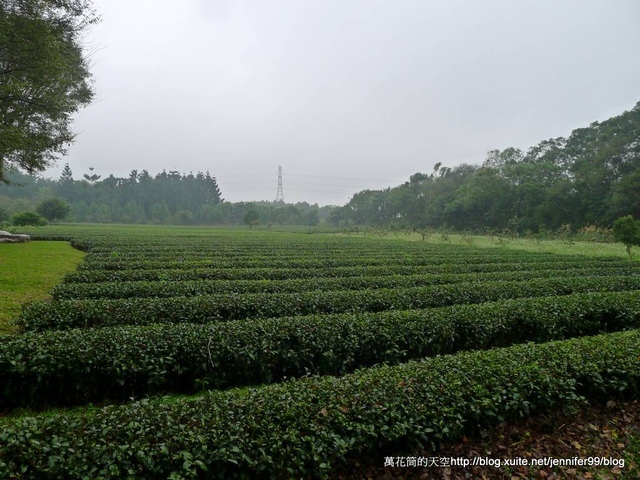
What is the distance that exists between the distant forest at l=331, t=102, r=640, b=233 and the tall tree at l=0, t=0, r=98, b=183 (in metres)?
54.7

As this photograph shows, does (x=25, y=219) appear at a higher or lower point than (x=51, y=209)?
lower

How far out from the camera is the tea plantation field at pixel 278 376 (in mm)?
3434

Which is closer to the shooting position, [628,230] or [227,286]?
[227,286]

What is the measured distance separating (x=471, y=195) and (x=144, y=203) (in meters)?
97.1

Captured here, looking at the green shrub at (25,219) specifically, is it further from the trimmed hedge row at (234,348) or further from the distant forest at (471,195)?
the trimmed hedge row at (234,348)

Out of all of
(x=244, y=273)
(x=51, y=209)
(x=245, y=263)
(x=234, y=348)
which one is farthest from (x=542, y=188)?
(x=51, y=209)

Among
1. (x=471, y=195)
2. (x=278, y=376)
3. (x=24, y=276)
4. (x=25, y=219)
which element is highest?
(x=471, y=195)

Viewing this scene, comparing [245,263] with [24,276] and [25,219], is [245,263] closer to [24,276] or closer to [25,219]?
[24,276]

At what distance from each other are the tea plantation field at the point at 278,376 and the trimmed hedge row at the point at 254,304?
4 centimetres

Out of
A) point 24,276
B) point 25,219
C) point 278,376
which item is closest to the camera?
point 278,376

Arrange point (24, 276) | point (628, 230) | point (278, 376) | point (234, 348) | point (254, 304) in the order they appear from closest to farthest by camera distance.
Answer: point (234, 348)
point (278, 376)
point (254, 304)
point (24, 276)
point (628, 230)

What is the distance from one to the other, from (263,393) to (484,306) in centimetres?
646

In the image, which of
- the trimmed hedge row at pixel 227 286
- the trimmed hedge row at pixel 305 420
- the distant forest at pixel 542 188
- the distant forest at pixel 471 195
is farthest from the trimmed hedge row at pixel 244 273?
the distant forest at pixel 542 188

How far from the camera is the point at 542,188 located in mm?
60688
